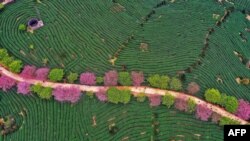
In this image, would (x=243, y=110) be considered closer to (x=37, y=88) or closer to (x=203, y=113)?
(x=203, y=113)

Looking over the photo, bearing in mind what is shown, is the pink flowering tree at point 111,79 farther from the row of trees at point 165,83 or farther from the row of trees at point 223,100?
the row of trees at point 223,100

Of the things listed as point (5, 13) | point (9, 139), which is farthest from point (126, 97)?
point (5, 13)

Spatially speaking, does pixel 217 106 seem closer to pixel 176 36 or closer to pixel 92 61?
pixel 176 36

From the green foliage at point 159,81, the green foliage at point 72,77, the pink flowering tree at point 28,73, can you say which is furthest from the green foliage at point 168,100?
the pink flowering tree at point 28,73

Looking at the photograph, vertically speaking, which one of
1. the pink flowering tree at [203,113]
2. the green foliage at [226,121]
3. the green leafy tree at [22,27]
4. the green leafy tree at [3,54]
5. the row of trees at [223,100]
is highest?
the green leafy tree at [22,27]

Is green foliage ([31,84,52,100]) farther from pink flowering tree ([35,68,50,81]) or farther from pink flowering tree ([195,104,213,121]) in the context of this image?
pink flowering tree ([195,104,213,121])

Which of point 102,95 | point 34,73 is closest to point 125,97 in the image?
point 102,95
